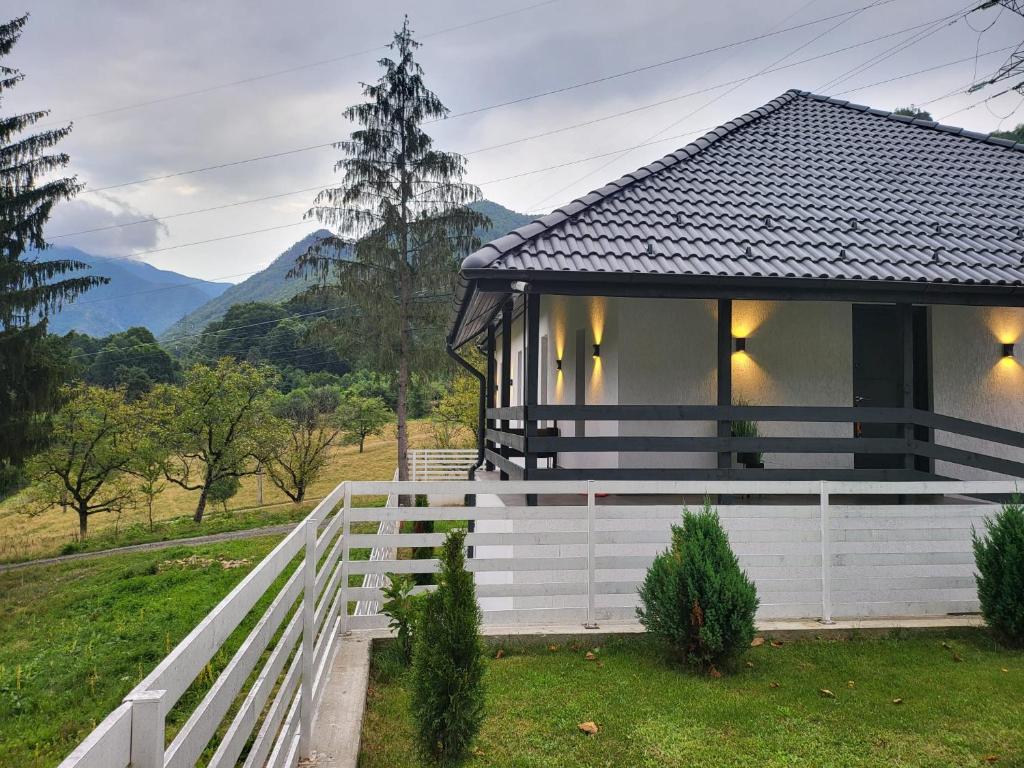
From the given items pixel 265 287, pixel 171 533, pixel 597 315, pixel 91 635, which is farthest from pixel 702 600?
pixel 265 287

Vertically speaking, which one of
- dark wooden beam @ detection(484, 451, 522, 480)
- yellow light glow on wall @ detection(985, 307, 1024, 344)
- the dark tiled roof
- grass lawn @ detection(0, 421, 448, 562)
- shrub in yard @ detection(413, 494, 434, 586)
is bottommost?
grass lawn @ detection(0, 421, 448, 562)

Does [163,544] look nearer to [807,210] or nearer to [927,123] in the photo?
[807,210]

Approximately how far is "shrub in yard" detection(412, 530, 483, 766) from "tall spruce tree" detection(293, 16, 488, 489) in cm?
1671

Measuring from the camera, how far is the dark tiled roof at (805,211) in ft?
24.2

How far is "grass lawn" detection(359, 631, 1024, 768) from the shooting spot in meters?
3.40

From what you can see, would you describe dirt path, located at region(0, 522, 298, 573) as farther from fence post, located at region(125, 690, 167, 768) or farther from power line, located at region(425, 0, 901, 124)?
fence post, located at region(125, 690, 167, 768)

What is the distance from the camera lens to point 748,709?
3910 mm

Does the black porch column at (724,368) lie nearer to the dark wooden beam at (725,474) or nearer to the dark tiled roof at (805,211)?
the dark wooden beam at (725,474)

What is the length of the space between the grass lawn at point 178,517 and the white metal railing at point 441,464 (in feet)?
12.4

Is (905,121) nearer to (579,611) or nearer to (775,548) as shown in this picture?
(775,548)

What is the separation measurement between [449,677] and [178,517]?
29.8m

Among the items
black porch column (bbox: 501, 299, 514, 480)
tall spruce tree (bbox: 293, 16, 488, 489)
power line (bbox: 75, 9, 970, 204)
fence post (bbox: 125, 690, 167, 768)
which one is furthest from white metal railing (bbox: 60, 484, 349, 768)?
tall spruce tree (bbox: 293, 16, 488, 489)

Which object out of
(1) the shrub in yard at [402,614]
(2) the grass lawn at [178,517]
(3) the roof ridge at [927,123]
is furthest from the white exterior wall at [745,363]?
(2) the grass lawn at [178,517]

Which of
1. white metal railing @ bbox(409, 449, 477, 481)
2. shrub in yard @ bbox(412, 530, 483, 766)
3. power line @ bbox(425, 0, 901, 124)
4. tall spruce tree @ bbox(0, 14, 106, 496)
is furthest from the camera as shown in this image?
white metal railing @ bbox(409, 449, 477, 481)
